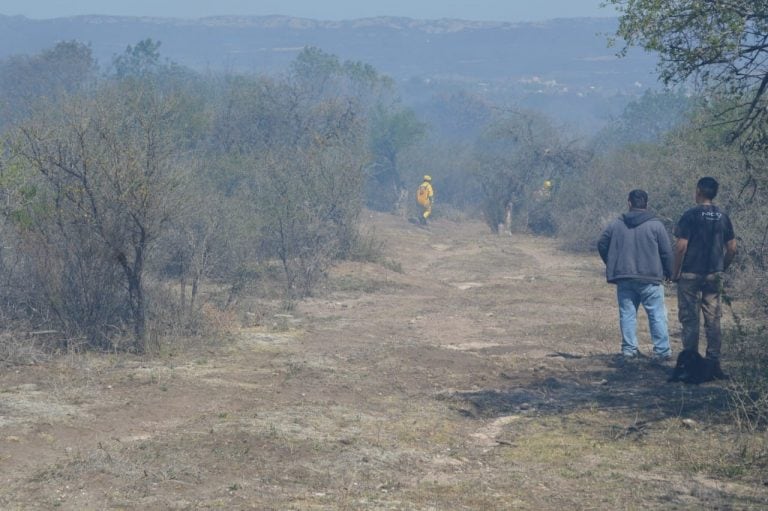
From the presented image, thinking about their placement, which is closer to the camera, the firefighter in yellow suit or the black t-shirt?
the black t-shirt

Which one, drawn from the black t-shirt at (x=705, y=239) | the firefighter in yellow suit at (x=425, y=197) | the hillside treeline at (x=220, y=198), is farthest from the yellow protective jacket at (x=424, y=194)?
the black t-shirt at (x=705, y=239)

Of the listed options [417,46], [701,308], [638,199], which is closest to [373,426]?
[701,308]

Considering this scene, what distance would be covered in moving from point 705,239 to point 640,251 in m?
1.12

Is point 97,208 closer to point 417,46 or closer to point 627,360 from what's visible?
point 627,360

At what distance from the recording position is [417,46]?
454 feet

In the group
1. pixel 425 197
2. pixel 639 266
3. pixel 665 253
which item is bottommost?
pixel 425 197

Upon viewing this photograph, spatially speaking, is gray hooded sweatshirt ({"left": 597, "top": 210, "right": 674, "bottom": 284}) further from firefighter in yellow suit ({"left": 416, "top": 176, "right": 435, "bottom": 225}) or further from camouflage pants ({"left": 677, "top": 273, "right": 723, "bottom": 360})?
firefighter in yellow suit ({"left": 416, "top": 176, "right": 435, "bottom": 225})

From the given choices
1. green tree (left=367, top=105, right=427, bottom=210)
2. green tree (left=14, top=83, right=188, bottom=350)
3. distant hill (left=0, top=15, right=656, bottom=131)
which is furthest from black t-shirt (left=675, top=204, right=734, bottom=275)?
distant hill (left=0, top=15, right=656, bottom=131)

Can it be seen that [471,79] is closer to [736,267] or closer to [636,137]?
[636,137]

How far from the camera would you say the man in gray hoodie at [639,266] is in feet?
35.1

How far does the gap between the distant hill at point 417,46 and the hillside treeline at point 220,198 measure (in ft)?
267

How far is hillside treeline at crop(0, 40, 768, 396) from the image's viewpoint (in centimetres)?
1089

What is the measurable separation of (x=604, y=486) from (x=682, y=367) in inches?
124

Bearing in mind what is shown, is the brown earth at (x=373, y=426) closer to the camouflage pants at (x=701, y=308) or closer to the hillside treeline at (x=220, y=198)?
the camouflage pants at (x=701, y=308)
